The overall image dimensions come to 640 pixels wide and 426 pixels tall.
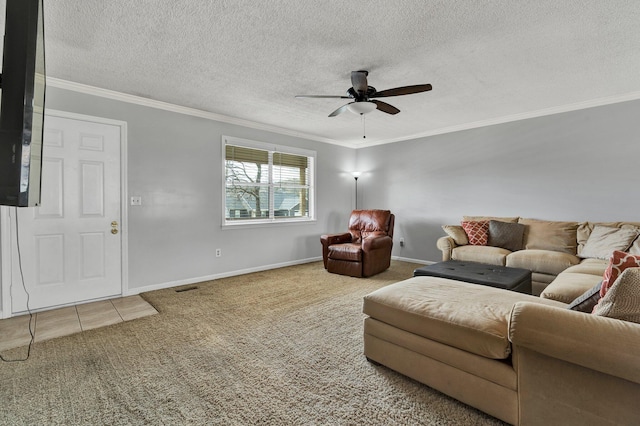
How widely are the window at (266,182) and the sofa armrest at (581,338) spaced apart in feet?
13.1

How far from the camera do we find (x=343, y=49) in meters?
2.47

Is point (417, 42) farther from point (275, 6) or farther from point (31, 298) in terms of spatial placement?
point (31, 298)

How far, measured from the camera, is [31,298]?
9.79 feet

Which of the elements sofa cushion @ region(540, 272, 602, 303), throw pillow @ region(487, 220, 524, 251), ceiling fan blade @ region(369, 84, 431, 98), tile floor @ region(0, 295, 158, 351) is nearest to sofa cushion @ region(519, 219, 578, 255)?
throw pillow @ region(487, 220, 524, 251)

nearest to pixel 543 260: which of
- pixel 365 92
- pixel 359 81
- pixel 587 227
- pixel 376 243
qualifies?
pixel 587 227

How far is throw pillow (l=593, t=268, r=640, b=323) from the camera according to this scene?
1173 millimetres

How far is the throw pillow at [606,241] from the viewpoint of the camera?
308cm

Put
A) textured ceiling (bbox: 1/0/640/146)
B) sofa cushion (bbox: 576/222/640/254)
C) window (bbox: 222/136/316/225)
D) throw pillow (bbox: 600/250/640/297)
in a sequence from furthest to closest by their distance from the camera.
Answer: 1. window (bbox: 222/136/316/225)
2. sofa cushion (bbox: 576/222/640/254)
3. textured ceiling (bbox: 1/0/640/146)
4. throw pillow (bbox: 600/250/640/297)

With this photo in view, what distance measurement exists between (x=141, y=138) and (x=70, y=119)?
0.69 meters

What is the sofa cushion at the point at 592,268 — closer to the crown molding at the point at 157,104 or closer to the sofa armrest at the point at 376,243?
the sofa armrest at the point at 376,243

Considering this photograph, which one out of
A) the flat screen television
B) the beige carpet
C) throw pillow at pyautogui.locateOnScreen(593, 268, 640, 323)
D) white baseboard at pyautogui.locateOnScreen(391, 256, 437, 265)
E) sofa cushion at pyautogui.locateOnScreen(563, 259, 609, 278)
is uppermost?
the flat screen television

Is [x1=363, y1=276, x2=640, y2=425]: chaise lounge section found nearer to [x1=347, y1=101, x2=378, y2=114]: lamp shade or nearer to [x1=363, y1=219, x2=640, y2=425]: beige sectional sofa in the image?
[x1=363, y1=219, x2=640, y2=425]: beige sectional sofa

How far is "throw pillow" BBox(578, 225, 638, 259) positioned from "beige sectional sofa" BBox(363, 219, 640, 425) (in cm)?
142

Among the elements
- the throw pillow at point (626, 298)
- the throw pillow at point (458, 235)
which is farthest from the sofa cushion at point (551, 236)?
the throw pillow at point (626, 298)
